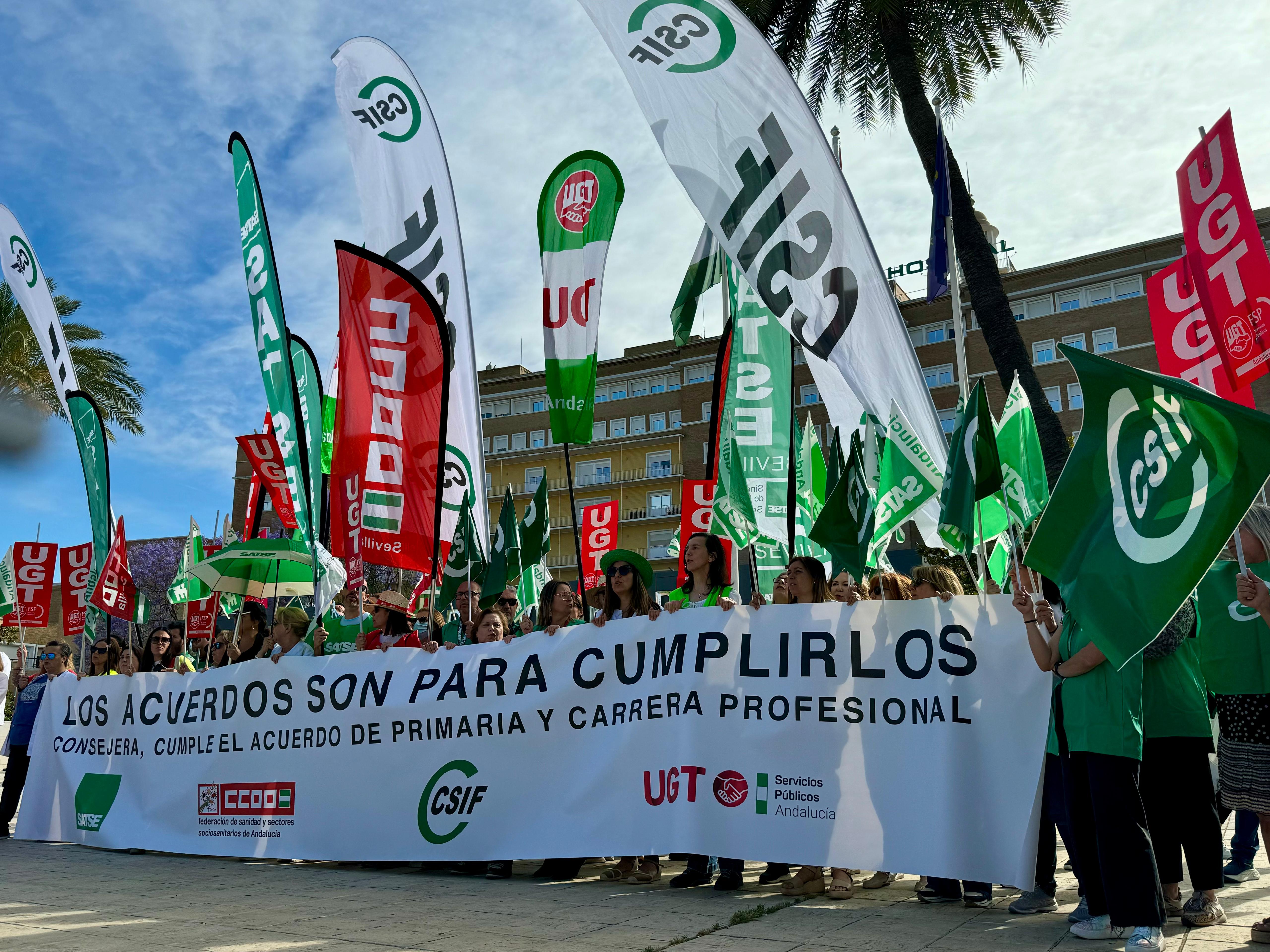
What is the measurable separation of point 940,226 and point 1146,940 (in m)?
9.02

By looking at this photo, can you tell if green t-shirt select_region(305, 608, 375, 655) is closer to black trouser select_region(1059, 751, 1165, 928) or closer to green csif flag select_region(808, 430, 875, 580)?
green csif flag select_region(808, 430, 875, 580)

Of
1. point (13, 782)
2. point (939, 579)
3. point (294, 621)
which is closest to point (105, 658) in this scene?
point (13, 782)

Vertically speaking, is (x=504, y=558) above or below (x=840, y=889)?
above

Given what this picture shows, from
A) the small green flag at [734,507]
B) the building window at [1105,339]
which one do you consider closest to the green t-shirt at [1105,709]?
the small green flag at [734,507]

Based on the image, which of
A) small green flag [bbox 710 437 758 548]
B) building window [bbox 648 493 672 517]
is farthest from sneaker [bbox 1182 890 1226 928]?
building window [bbox 648 493 672 517]

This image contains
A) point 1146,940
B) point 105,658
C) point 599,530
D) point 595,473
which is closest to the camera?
point 1146,940

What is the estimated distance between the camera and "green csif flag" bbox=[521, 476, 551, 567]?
→ 9656 mm

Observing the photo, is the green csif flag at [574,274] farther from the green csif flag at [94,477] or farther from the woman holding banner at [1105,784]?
the green csif flag at [94,477]

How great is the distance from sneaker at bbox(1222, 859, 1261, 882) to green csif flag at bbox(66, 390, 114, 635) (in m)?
10.3

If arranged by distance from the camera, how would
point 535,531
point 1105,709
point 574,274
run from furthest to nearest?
1. point 535,531
2. point 574,274
3. point 1105,709

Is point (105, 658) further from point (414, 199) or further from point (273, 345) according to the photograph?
point (414, 199)

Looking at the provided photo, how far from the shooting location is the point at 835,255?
6852mm

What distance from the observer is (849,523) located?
19.8ft

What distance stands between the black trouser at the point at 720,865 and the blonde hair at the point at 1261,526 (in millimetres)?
3114
